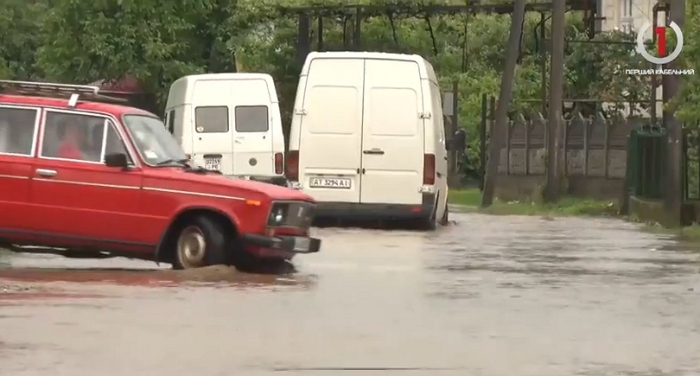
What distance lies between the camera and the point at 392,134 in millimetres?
21719

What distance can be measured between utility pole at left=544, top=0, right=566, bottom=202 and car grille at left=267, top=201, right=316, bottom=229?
65.4 feet

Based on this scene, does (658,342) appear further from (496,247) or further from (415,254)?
(496,247)

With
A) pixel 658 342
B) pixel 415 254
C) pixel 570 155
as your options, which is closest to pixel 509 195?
pixel 570 155

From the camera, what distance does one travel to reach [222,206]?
586 inches

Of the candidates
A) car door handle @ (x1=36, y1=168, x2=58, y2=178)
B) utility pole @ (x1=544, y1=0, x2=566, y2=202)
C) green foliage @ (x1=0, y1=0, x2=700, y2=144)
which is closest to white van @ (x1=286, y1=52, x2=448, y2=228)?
car door handle @ (x1=36, y1=168, x2=58, y2=178)

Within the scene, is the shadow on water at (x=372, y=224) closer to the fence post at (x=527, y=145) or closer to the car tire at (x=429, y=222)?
the car tire at (x=429, y=222)

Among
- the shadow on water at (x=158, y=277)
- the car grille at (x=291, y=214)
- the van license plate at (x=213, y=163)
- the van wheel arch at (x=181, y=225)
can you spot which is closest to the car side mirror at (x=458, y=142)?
the van license plate at (x=213, y=163)

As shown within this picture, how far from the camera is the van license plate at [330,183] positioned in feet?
71.6

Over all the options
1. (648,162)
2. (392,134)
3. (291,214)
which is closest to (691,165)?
(648,162)

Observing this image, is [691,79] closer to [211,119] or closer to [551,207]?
[211,119]

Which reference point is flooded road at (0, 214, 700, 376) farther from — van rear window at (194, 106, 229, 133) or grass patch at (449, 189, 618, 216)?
grass patch at (449, 189, 618, 216)

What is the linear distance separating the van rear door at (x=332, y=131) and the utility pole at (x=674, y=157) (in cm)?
551

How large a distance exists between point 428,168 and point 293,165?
1.66m

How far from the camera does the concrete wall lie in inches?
1467
